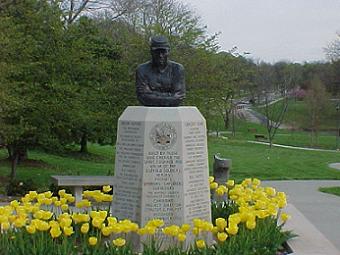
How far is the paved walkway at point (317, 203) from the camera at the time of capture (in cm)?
1061

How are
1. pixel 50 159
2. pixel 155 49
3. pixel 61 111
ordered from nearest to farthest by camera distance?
1. pixel 155 49
2. pixel 61 111
3. pixel 50 159

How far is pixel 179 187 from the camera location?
7.25 m

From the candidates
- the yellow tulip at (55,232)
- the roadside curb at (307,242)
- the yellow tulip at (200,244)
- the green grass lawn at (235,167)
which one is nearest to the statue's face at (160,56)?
the yellow tulip at (200,244)

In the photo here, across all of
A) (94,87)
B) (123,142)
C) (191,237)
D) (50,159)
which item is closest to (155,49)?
(123,142)

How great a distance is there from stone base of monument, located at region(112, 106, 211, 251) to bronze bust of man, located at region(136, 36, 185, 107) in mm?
333

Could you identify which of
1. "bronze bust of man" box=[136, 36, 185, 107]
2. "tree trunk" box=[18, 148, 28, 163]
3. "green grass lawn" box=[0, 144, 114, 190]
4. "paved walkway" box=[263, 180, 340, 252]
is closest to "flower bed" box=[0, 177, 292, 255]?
"bronze bust of man" box=[136, 36, 185, 107]

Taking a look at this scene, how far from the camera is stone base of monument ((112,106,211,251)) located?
23.6 ft

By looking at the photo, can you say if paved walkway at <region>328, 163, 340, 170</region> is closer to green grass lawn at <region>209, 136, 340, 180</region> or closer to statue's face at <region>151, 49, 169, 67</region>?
green grass lawn at <region>209, 136, 340, 180</region>

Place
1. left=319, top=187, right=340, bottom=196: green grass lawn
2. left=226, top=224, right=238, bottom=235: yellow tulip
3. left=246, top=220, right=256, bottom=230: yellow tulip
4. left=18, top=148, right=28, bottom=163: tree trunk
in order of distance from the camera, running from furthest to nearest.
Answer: left=18, top=148, right=28, bottom=163: tree trunk
left=319, top=187, right=340, bottom=196: green grass lawn
left=246, top=220, right=256, bottom=230: yellow tulip
left=226, top=224, right=238, bottom=235: yellow tulip

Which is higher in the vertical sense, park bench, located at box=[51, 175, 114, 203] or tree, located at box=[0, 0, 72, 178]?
tree, located at box=[0, 0, 72, 178]

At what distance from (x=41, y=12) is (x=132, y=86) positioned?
10.9 ft

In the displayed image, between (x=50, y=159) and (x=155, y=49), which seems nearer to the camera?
(x=155, y=49)

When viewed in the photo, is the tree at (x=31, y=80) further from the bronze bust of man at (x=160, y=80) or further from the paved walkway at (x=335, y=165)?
the paved walkway at (x=335, y=165)

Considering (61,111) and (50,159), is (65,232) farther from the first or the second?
(50,159)
